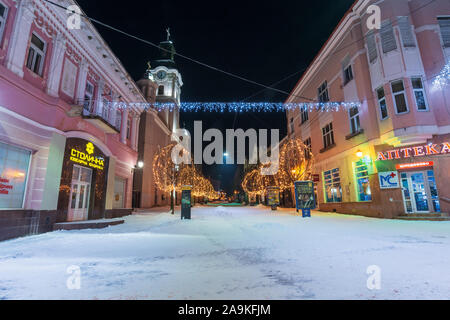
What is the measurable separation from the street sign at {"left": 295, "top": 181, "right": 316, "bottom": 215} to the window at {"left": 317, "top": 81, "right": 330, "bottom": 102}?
9.27 meters

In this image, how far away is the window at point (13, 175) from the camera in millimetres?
7301

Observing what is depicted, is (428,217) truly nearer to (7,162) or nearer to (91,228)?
(91,228)

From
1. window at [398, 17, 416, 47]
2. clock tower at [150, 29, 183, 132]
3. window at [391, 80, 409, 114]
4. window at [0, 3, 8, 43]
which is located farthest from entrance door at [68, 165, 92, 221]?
clock tower at [150, 29, 183, 132]

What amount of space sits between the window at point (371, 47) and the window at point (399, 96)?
2327 millimetres

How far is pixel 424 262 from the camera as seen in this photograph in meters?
3.96

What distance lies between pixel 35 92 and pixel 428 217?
18974 millimetres

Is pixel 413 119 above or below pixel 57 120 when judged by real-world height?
above

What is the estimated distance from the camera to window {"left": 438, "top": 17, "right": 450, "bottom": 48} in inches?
503

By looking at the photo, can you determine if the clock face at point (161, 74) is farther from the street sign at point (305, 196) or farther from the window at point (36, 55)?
the street sign at point (305, 196)

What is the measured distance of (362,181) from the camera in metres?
15.0

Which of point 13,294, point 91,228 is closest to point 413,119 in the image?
point 13,294

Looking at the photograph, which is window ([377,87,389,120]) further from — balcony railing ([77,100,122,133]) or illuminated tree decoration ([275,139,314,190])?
balcony railing ([77,100,122,133])

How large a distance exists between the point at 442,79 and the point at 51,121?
65.1 feet
